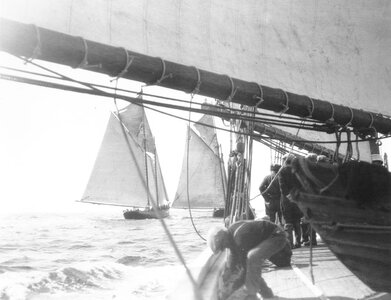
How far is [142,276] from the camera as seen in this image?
42.3 feet

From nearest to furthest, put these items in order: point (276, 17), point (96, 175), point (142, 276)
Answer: point (276, 17) → point (142, 276) → point (96, 175)

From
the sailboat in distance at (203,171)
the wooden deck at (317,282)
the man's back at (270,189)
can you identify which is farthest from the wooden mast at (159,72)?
the sailboat in distance at (203,171)

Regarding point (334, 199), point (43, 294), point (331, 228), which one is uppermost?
point (334, 199)

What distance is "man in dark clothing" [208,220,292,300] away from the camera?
16.4 ft

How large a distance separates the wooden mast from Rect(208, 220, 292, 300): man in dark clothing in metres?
1.57

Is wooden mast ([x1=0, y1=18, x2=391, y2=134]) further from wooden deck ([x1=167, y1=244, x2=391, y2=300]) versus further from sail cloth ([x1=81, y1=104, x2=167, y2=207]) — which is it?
sail cloth ([x1=81, y1=104, x2=167, y2=207])

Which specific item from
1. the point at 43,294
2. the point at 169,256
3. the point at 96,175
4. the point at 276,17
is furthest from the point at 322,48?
the point at 96,175

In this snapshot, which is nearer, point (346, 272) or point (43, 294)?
point (346, 272)

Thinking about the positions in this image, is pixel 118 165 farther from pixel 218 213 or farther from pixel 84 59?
pixel 84 59

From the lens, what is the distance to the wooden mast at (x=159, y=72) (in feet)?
11.8

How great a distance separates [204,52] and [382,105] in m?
2.82

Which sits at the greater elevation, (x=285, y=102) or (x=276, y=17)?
(x=276, y=17)

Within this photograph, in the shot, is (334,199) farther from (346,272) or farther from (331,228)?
(346,272)

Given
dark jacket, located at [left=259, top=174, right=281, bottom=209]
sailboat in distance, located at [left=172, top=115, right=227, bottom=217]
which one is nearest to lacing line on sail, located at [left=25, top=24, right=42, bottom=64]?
dark jacket, located at [left=259, top=174, right=281, bottom=209]
